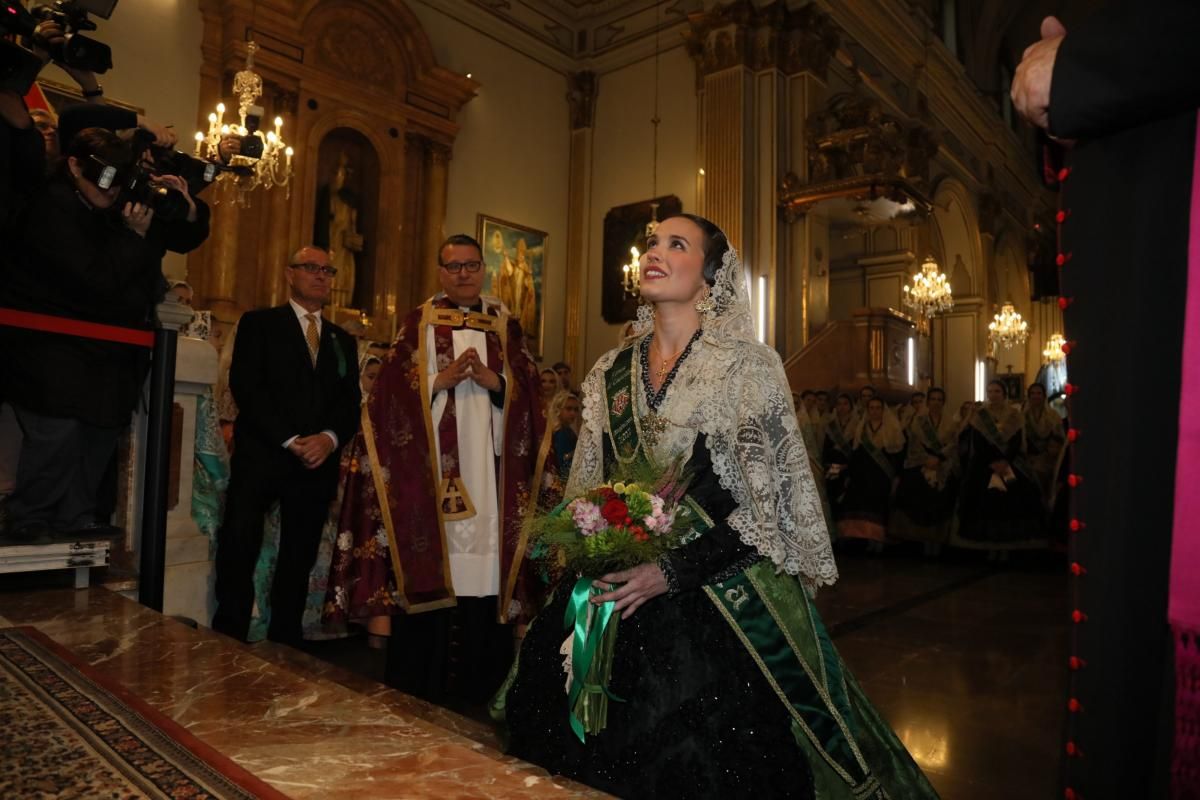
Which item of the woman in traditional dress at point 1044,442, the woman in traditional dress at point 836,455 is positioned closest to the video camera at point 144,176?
the woman in traditional dress at point 836,455

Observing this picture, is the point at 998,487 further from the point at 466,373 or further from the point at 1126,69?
the point at 1126,69

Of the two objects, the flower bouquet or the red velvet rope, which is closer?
the flower bouquet

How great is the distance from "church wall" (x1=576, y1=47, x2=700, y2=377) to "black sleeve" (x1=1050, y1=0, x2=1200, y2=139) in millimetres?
10223

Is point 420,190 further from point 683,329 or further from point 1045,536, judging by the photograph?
point 683,329

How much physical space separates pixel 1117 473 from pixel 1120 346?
175mm

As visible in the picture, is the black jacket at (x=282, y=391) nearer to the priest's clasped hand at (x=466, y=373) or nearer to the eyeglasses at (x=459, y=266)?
the priest's clasped hand at (x=466, y=373)

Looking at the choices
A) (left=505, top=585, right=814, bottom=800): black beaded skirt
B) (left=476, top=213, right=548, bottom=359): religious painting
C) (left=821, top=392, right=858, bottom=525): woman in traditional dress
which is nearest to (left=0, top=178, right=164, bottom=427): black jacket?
(left=505, top=585, right=814, bottom=800): black beaded skirt

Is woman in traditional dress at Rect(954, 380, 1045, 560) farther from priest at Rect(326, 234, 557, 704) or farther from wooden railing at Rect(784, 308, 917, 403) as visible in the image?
priest at Rect(326, 234, 557, 704)

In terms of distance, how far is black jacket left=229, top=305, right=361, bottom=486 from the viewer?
11.0 ft

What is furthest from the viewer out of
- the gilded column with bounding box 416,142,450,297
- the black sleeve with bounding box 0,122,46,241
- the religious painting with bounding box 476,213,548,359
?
the religious painting with bounding box 476,213,548,359

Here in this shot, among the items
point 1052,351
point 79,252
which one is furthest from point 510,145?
point 1052,351

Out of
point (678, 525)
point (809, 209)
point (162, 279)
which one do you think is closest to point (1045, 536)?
point (809, 209)

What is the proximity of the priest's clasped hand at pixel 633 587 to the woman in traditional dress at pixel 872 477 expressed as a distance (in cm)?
689

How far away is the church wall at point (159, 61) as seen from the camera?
7.71 metres
